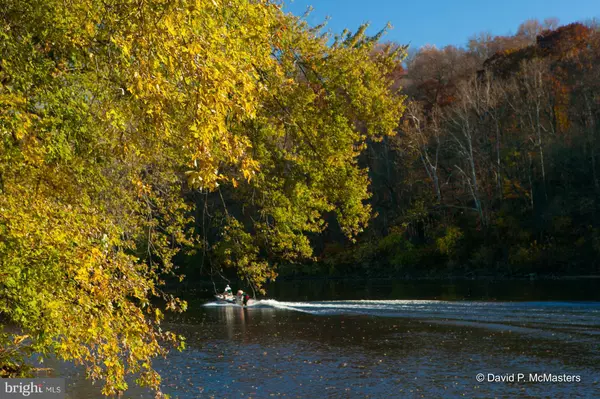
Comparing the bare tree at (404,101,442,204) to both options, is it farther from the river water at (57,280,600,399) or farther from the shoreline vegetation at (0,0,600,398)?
the shoreline vegetation at (0,0,600,398)

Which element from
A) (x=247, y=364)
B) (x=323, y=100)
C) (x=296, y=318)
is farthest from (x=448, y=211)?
(x=323, y=100)

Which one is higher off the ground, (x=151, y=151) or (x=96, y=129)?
(x=96, y=129)

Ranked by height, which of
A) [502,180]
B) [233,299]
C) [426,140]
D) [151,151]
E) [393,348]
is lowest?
[393,348]

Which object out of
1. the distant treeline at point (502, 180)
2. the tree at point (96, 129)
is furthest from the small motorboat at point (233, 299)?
the tree at point (96, 129)

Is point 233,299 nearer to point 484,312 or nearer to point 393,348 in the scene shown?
point 484,312

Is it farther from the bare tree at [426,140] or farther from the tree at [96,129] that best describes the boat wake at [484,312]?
the tree at [96,129]

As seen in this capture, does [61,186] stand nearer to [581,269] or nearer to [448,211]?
[581,269]

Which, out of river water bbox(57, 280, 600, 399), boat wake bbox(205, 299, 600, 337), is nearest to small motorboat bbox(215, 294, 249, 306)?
river water bbox(57, 280, 600, 399)

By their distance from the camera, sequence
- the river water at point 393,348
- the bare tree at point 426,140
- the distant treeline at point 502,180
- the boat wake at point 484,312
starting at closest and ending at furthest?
1. the river water at point 393,348
2. the boat wake at point 484,312
3. the distant treeline at point 502,180
4. the bare tree at point 426,140

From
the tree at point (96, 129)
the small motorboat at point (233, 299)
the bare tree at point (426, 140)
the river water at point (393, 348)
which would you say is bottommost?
the river water at point (393, 348)

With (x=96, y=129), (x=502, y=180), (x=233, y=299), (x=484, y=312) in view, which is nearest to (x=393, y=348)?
(x=484, y=312)

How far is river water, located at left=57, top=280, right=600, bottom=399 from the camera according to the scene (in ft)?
55.4

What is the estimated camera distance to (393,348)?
22203mm

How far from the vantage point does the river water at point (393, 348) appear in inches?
664
